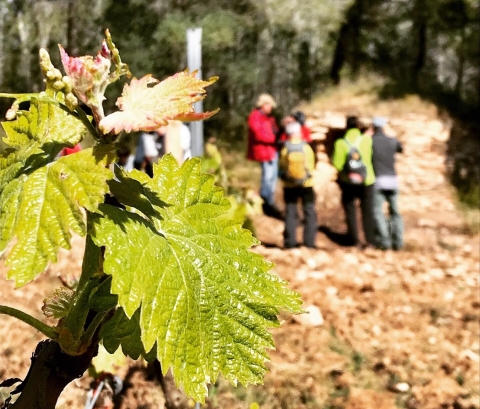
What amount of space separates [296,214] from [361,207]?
2.78 feet

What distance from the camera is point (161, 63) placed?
11586 mm

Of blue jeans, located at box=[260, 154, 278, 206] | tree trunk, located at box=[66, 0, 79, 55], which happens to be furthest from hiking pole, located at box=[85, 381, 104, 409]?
tree trunk, located at box=[66, 0, 79, 55]

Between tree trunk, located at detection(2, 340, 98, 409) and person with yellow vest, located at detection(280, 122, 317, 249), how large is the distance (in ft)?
15.5

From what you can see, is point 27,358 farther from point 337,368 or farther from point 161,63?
point 161,63

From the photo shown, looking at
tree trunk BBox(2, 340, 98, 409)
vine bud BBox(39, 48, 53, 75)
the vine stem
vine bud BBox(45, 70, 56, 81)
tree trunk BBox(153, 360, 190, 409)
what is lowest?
tree trunk BBox(153, 360, 190, 409)

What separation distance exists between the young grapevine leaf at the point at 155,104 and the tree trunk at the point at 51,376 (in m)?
0.43

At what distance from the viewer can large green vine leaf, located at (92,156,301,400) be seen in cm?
77

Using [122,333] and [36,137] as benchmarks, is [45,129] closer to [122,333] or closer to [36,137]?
[36,137]

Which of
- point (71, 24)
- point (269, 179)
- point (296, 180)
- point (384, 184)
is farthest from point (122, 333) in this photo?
point (71, 24)

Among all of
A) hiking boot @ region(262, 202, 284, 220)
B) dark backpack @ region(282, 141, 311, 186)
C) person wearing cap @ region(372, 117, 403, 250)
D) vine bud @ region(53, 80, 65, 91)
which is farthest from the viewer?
hiking boot @ region(262, 202, 284, 220)

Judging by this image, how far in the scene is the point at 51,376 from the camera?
94cm

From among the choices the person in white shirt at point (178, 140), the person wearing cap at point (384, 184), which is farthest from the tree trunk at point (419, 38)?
the person in white shirt at point (178, 140)

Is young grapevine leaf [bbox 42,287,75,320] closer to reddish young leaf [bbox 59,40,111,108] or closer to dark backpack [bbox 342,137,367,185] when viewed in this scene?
reddish young leaf [bbox 59,40,111,108]

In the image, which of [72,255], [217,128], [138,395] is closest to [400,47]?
[217,128]
